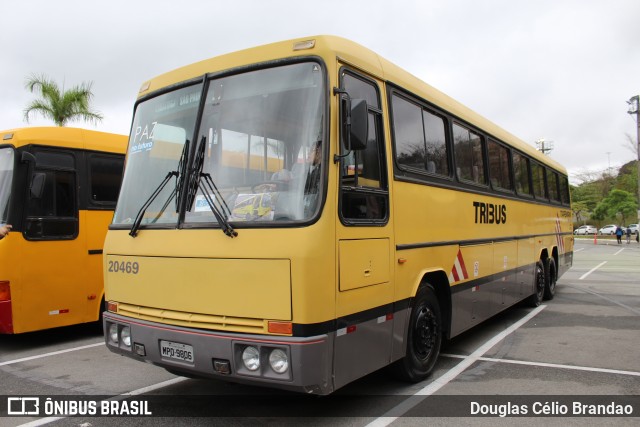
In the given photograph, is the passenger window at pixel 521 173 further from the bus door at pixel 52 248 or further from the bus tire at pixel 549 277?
the bus door at pixel 52 248

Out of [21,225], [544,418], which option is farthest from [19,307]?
[544,418]

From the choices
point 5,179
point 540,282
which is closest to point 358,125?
point 5,179

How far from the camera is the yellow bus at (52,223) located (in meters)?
6.82

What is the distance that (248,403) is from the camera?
4.77 m

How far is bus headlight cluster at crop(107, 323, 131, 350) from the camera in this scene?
4.48m

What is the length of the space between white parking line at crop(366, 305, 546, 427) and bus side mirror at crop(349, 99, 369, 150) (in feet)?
7.60

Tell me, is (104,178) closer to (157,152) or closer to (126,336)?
(157,152)

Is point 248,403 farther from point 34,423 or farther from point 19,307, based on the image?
point 19,307

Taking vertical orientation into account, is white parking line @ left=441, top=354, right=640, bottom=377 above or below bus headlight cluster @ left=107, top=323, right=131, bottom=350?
below

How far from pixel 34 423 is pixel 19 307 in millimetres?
2915

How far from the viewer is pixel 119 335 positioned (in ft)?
14.9

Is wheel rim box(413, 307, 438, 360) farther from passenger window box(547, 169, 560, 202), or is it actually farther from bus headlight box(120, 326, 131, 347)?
passenger window box(547, 169, 560, 202)

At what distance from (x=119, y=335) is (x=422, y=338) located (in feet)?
9.77

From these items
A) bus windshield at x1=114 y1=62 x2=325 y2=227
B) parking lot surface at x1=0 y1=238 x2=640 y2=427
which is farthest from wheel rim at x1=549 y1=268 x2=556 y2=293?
bus windshield at x1=114 y1=62 x2=325 y2=227
